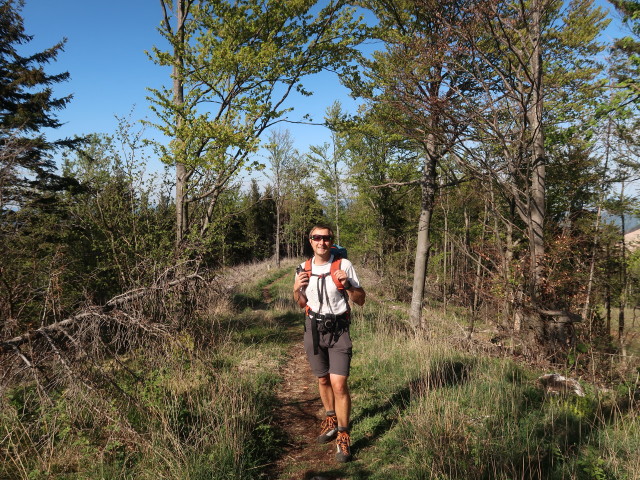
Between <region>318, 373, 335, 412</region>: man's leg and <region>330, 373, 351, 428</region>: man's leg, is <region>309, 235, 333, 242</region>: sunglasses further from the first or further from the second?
<region>318, 373, 335, 412</region>: man's leg

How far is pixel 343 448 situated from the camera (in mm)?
3264

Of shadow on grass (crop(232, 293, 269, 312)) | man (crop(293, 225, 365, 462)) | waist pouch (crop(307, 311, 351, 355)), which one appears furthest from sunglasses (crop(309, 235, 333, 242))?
shadow on grass (crop(232, 293, 269, 312))

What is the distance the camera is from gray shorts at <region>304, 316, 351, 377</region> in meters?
3.32

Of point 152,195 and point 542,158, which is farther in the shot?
point 152,195

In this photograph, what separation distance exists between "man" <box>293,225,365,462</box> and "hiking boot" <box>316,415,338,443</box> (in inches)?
8.3

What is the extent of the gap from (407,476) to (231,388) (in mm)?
2066

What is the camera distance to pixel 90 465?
116 inches

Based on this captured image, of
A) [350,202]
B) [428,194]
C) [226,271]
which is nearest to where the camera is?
[226,271]

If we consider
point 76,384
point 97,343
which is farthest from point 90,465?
point 97,343

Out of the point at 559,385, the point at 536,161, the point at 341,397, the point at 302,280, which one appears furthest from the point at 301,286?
the point at 536,161

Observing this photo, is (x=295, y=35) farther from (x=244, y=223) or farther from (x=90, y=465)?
(x=244, y=223)

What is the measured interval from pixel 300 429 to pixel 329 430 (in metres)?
0.54

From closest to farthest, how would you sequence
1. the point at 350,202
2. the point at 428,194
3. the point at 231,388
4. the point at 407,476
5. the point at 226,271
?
the point at 407,476 < the point at 231,388 < the point at 226,271 < the point at 428,194 < the point at 350,202

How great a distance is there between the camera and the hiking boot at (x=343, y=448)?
3221 millimetres
